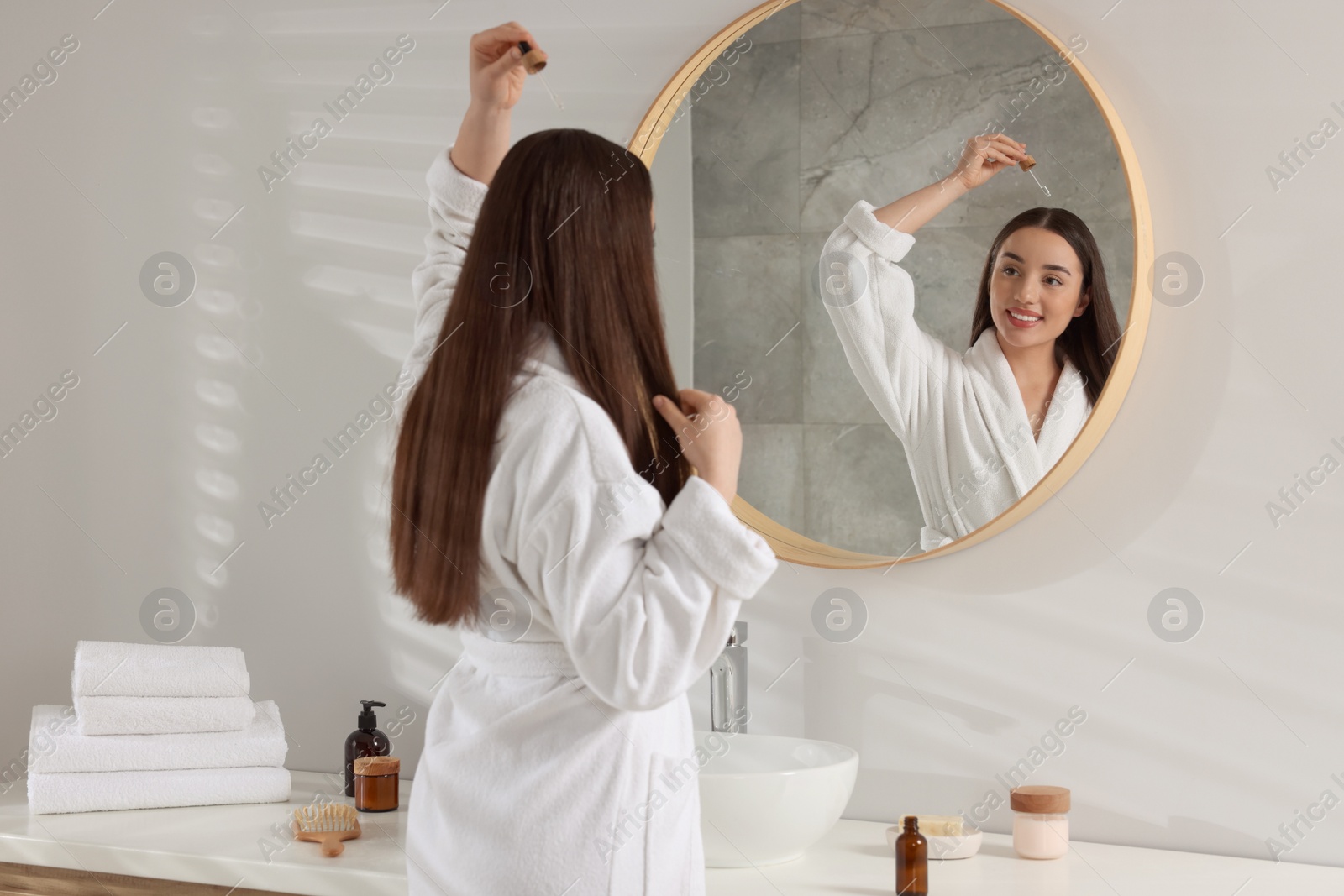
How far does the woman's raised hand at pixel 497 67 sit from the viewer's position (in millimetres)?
1309

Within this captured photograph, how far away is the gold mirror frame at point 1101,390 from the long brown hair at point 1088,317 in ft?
0.05

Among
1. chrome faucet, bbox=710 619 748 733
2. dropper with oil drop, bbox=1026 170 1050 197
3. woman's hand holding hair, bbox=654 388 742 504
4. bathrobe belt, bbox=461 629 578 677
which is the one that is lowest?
chrome faucet, bbox=710 619 748 733

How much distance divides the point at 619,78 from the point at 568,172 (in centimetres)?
66

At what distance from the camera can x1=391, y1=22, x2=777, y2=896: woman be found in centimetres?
97

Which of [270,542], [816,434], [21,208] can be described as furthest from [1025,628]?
[21,208]

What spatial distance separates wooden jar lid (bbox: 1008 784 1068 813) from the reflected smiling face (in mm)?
534

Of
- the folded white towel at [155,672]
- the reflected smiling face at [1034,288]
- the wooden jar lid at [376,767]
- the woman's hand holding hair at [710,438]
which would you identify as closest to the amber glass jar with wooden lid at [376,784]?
the wooden jar lid at [376,767]

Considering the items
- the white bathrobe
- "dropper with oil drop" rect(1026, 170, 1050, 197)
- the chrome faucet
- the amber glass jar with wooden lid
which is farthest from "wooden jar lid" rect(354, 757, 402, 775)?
"dropper with oil drop" rect(1026, 170, 1050, 197)

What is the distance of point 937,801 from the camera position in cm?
151

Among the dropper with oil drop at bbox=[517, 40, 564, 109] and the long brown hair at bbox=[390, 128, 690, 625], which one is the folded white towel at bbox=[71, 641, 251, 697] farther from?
the dropper with oil drop at bbox=[517, 40, 564, 109]

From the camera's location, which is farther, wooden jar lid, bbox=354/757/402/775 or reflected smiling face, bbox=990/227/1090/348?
wooden jar lid, bbox=354/757/402/775

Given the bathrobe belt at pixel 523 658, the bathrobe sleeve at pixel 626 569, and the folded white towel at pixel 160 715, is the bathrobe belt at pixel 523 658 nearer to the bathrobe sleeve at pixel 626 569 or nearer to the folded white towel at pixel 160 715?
the bathrobe sleeve at pixel 626 569

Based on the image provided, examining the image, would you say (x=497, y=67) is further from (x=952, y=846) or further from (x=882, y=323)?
(x=952, y=846)

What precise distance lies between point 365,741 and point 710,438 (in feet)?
2.90
